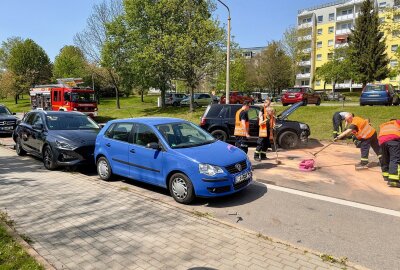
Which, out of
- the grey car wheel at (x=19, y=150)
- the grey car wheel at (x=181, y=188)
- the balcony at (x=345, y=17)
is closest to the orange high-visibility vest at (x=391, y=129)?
the grey car wheel at (x=181, y=188)

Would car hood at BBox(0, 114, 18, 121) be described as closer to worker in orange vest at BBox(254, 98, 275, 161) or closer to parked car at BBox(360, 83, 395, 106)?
worker in orange vest at BBox(254, 98, 275, 161)

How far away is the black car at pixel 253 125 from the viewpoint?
12188 mm

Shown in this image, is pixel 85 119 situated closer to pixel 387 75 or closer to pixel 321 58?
pixel 387 75

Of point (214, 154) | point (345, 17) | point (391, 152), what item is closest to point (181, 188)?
point (214, 154)

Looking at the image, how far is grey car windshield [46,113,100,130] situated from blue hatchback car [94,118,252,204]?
7.43 feet

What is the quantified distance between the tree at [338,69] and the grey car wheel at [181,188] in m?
46.8

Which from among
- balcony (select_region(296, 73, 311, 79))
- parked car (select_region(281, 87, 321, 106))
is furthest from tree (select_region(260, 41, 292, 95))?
parked car (select_region(281, 87, 321, 106))

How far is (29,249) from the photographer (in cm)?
403

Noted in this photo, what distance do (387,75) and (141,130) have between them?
46479mm

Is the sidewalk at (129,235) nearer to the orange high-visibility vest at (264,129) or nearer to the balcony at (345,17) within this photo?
the orange high-visibility vest at (264,129)

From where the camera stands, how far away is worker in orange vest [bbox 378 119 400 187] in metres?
7.05

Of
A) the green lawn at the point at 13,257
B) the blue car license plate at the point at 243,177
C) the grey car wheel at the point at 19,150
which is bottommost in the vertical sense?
the green lawn at the point at 13,257

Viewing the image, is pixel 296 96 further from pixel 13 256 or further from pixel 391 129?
pixel 13 256

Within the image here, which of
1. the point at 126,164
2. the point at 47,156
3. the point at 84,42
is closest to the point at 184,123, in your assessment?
the point at 126,164
